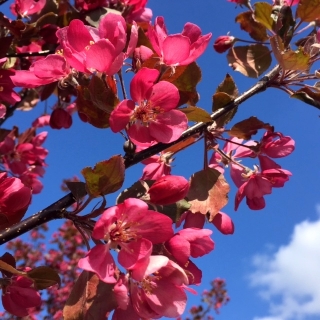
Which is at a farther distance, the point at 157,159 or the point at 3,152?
the point at 3,152

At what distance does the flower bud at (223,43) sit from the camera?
1.85 meters

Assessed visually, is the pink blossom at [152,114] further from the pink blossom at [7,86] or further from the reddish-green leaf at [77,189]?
the pink blossom at [7,86]

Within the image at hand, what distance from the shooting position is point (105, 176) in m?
0.98

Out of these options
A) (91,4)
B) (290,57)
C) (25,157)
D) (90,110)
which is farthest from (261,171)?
(25,157)

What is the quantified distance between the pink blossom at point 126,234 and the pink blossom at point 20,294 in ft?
1.09

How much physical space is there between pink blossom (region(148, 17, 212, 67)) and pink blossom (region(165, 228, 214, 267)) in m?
0.43

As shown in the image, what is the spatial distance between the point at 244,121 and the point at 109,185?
557 mm

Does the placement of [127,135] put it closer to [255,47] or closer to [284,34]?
[284,34]

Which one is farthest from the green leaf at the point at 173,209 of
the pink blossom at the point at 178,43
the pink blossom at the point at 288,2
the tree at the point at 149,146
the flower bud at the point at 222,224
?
the pink blossom at the point at 288,2

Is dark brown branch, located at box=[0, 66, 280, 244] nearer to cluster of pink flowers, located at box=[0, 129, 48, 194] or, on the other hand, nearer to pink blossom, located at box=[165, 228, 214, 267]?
pink blossom, located at box=[165, 228, 214, 267]

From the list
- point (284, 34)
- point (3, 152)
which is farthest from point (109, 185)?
point (3, 152)

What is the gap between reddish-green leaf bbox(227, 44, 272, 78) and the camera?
5.59 feet

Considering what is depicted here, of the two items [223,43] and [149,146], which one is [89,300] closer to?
[149,146]

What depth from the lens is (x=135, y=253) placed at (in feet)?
3.11
